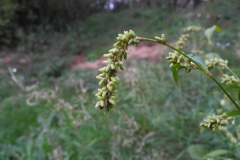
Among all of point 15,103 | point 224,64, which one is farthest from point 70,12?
point 224,64

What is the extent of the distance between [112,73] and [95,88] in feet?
13.9

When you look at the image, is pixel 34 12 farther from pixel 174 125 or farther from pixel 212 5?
pixel 174 125

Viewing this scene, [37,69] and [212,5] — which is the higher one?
[212,5]

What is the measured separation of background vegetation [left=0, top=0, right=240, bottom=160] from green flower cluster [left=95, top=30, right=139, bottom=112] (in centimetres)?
24

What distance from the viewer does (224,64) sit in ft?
2.15

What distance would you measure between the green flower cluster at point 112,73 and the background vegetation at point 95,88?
0.80ft

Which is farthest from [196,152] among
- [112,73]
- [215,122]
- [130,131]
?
[112,73]

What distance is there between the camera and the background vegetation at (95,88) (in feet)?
6.44

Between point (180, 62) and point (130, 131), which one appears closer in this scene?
point (180, 62)

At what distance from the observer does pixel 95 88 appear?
184 inches

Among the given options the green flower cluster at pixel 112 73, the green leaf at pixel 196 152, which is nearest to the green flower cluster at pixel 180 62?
the green flower cluster at pixel 112 73

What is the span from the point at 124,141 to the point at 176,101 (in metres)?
0.93

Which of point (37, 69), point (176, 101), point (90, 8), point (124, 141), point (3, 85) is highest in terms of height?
point (90, 8)

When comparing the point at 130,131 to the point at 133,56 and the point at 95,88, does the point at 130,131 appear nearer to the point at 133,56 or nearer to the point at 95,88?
the point at 95,88
